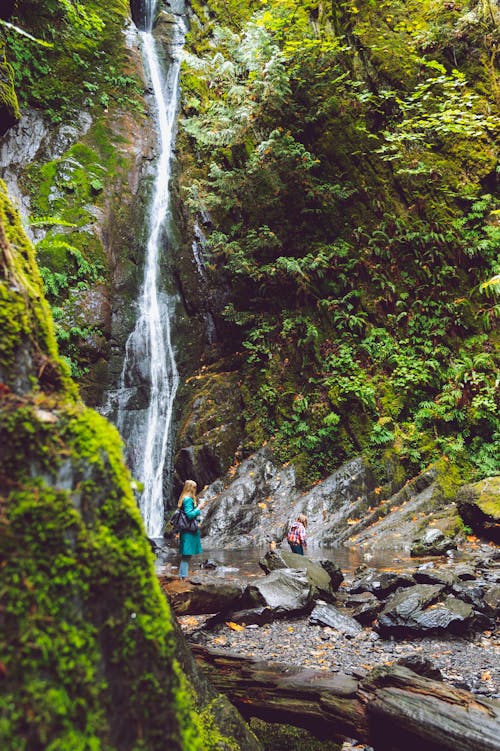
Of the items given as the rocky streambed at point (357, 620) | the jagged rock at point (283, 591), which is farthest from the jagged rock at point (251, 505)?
the jagged rock at point (283, 591)

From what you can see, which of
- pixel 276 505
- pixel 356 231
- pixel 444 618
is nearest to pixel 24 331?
pixel 444 618

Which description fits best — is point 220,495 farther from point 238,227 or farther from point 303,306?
point 238,227

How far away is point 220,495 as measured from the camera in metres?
12.1

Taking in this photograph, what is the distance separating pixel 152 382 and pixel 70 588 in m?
14.4

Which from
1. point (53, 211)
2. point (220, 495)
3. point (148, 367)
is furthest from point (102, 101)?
point (220, 495)

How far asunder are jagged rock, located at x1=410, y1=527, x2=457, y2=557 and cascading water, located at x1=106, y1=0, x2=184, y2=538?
7.33 meters

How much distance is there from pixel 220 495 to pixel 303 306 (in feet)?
20.2

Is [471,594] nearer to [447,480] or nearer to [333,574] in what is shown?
[333,574]

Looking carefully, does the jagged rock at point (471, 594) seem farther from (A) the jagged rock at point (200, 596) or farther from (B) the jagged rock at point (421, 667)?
(A) the jagged rock at point (200, 596)

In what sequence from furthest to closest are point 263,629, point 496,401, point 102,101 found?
point 102,101
point 496,401
point 263,629

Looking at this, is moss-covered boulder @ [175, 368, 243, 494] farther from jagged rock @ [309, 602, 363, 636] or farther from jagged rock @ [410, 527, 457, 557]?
jagged rock @ [309, 602, 363, 636]

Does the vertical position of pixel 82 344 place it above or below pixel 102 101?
below

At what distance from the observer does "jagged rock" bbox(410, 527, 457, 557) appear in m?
7.71

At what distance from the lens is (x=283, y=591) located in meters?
5.49
